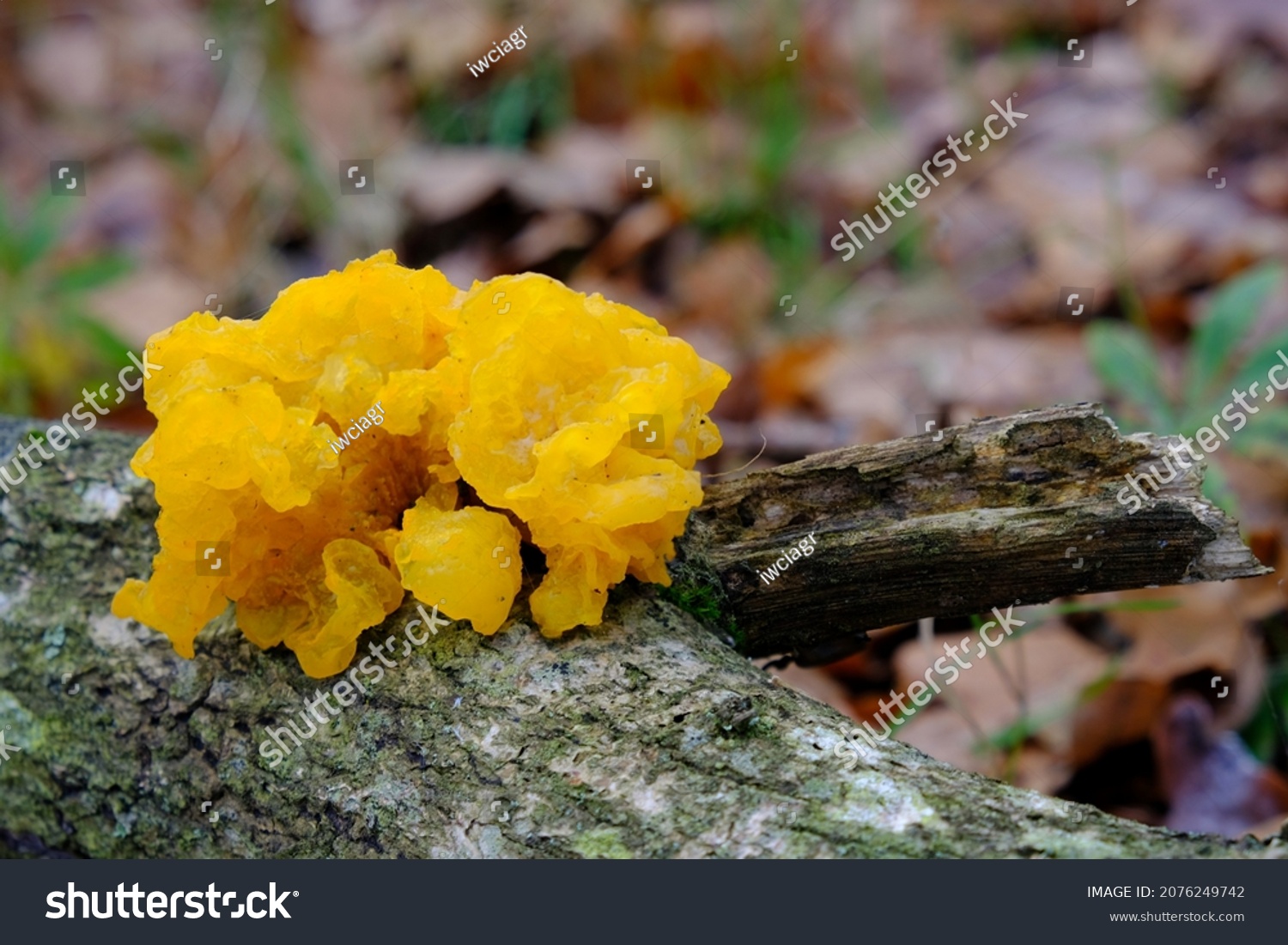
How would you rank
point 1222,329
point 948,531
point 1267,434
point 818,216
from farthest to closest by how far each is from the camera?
point 818,216 → point 1222,329 → point 1267,434 → point 948,531

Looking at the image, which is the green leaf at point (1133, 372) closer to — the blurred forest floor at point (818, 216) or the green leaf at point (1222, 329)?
the blurred forest floor at point (818, 216)

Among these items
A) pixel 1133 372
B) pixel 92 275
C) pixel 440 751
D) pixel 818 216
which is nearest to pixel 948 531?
pixel 440 751

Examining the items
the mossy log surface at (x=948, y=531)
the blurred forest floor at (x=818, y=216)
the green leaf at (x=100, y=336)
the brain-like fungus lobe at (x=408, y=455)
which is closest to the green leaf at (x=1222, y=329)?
the blurred forest floor at (x=818, y=216)

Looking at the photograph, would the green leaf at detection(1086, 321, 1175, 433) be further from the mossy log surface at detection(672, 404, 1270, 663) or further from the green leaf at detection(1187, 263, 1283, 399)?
the mossy log surface at detection(672, 404, 1270, 663)

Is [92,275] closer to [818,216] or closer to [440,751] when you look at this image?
[440,751]

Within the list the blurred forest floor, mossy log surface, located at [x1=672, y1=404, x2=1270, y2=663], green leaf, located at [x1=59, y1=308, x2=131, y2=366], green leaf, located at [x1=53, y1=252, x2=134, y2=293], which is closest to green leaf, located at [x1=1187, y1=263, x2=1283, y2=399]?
the blurred forest floor

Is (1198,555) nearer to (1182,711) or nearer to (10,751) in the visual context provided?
(1182,711)

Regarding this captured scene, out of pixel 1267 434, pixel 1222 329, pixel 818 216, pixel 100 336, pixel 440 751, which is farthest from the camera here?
pixel 818 216
